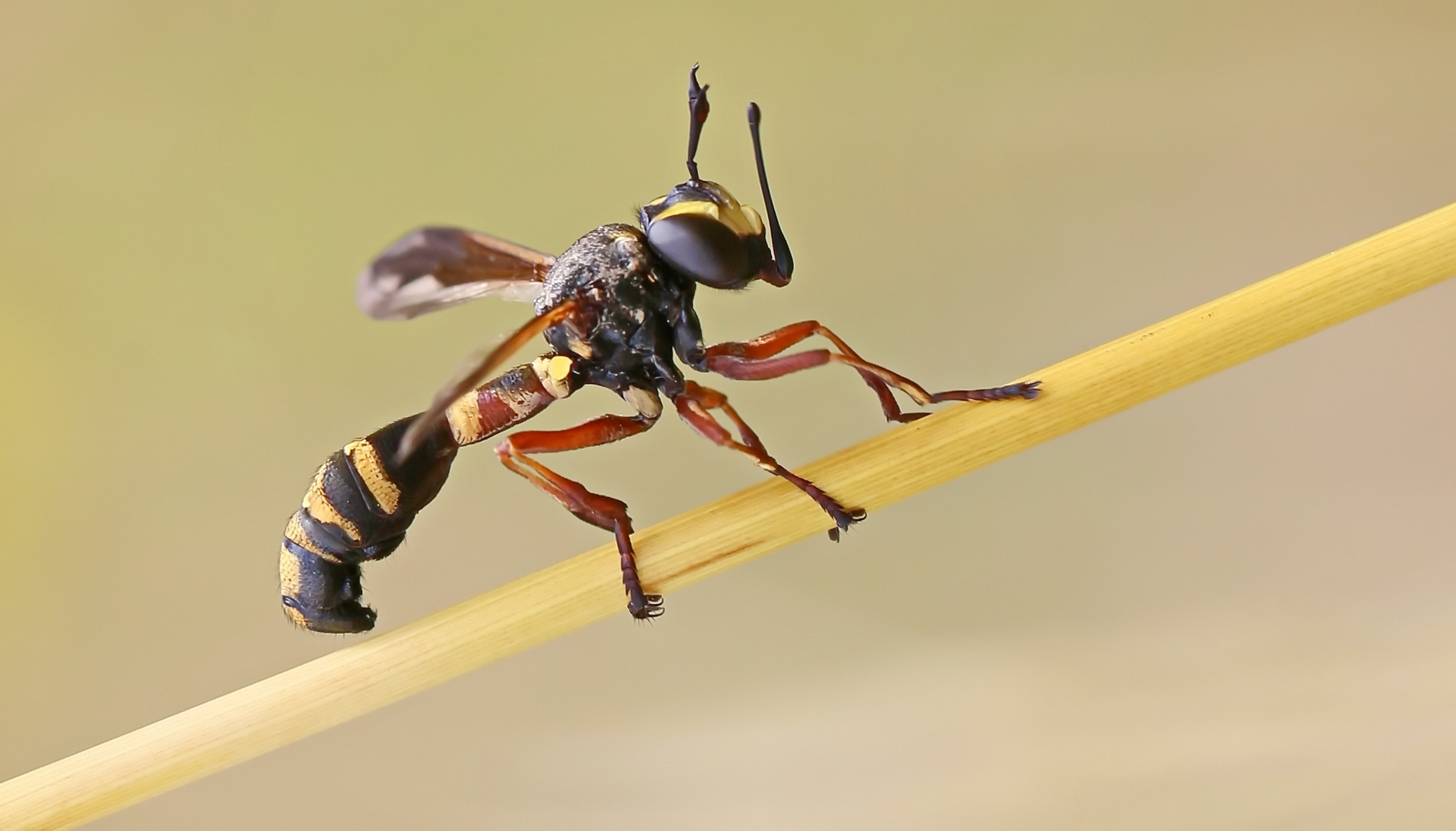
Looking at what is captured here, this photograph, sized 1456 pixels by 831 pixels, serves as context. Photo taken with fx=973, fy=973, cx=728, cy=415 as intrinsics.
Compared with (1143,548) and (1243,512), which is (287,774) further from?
(1243,512)

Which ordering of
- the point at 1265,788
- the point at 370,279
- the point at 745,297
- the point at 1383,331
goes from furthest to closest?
the point at 745,297
the point at 1383,331
the point at 1265,788
the point at 370,279

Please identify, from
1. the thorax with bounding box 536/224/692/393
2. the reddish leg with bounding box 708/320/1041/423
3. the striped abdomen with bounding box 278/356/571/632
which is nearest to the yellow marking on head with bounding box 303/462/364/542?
the striped abdomen with bounding box 278/356/571/632

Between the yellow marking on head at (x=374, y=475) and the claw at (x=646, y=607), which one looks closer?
the claw at (x=646, y=607)

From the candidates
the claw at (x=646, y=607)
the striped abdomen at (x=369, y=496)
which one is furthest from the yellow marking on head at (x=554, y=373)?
the claw at (x=646, y=607)

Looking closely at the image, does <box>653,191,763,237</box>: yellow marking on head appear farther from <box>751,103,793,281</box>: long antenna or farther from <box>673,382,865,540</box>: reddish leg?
<box>673,382,865,540</box>: reddish leg

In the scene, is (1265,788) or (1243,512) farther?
(1243,512)

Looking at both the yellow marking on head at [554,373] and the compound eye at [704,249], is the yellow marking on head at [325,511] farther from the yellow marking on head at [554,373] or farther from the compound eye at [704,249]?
the compound eye at [704,249]

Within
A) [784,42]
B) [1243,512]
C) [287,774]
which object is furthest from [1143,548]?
[287,774]
